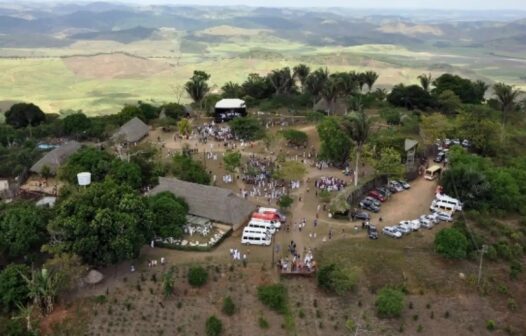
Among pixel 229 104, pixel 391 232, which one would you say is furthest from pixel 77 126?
pixel 391 232

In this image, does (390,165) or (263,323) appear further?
(390,165)

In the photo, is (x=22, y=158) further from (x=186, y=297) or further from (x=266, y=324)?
(x=266, y=324)

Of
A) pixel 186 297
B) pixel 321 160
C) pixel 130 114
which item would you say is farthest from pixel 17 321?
pixel 130 114

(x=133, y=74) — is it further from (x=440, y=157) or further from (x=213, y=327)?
(x=213, y=327)

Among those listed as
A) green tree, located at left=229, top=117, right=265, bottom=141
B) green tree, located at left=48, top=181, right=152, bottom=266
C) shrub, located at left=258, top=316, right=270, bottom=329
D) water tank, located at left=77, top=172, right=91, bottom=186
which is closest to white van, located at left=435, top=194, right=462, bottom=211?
shrub, located at left=258, top=316, right=270, bottom=329

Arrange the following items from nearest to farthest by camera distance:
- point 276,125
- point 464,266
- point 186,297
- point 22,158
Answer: point 186,297 < point 464,266 < point 22,158 < point 276,125

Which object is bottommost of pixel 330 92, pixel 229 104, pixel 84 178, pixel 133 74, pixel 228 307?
pixel 133 74

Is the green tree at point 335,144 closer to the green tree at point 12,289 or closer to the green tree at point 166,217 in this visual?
the green tree at point 166,217
